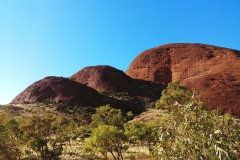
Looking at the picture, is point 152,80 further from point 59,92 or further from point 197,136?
point 197,136

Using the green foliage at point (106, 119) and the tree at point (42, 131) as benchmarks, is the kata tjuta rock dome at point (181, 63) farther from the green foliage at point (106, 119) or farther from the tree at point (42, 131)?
the tree at point (42, 131)

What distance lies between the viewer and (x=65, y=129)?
72.3 ft

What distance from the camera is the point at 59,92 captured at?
69.3 metres

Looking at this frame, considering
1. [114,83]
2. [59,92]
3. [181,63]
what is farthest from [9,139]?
[181,63]

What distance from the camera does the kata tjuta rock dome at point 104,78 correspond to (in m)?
83.2

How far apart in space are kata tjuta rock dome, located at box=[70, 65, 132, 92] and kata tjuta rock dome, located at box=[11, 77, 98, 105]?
499 inches

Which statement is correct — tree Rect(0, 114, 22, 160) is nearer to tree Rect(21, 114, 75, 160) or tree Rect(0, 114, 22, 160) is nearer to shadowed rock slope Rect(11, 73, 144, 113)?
tree Rect(21, 114, 75, 160)

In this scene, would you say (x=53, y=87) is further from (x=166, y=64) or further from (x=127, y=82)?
(x=166, y=64)

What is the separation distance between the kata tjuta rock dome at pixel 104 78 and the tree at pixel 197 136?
244 ft

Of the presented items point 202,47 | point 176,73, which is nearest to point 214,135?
point 176,73

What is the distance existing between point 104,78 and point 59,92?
2126cm

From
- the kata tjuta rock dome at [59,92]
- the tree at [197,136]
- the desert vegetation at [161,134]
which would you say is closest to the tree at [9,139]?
the desert vegetation at [161,134]

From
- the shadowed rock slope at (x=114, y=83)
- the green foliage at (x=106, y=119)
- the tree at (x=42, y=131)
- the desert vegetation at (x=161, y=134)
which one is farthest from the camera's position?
the shadowed rock slope at (x=114, y=83)

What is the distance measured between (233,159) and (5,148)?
17386 mm
